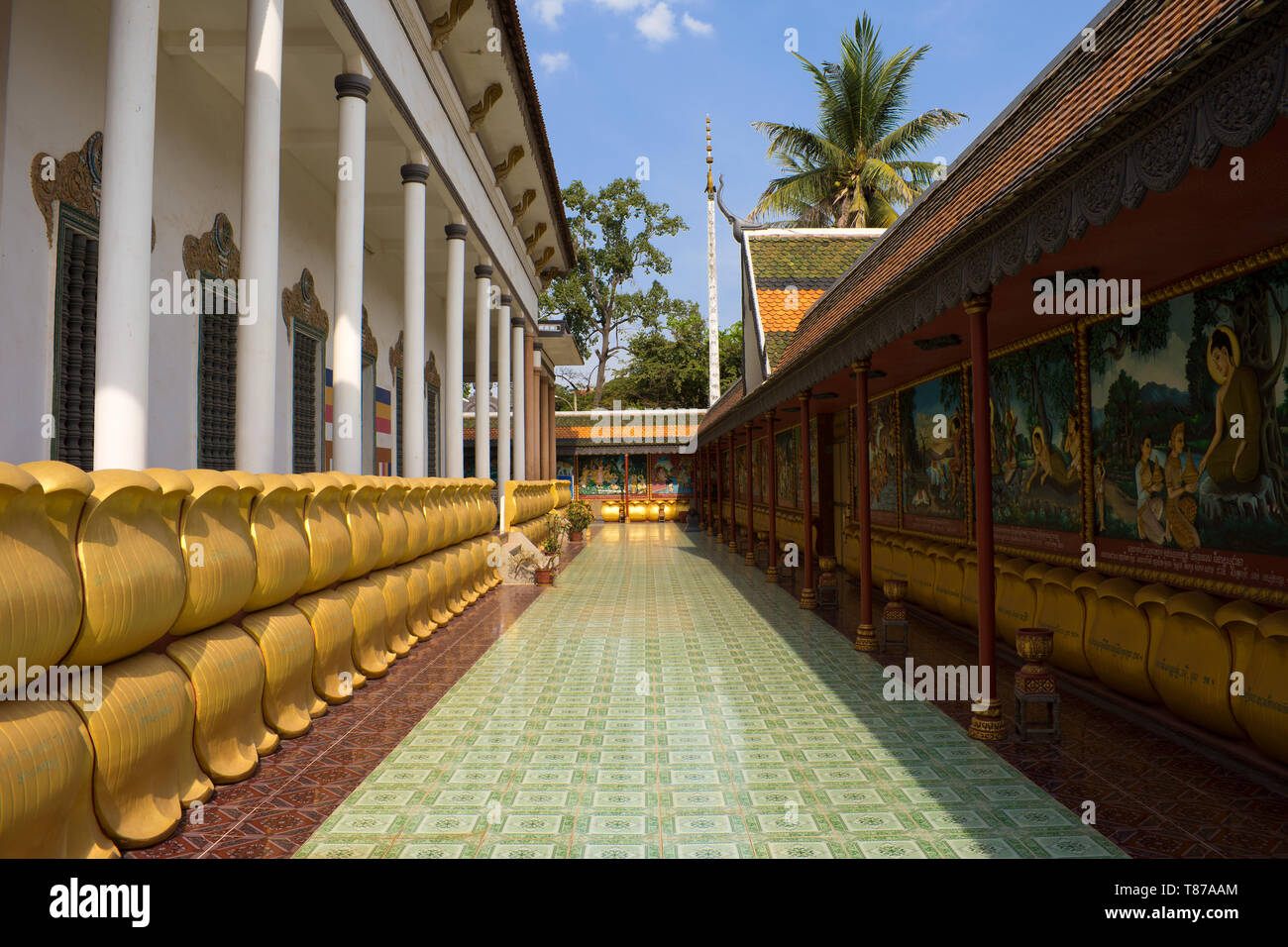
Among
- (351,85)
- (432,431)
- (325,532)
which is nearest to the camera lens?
(325,532)

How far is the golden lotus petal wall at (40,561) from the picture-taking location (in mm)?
2643

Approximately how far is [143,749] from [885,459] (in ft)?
33.8

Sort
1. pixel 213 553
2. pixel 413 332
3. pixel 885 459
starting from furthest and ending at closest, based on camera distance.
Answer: pixel 885 459, pixel 413 332, pixel 213 553

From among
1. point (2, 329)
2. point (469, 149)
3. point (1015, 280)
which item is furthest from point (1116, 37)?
point (469, 149)

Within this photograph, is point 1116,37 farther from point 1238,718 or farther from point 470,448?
point 470,448

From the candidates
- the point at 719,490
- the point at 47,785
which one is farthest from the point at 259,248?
the point at 719,490

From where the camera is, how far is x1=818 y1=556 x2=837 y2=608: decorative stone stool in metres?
10.1

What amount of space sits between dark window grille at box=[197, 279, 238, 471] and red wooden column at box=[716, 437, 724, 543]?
14.5 meters

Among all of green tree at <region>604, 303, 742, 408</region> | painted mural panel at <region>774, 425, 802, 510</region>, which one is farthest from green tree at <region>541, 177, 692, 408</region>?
painted mural panel at <region>774, 425, 802, 510</region>

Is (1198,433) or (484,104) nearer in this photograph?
(1198,433)

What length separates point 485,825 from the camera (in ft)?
12.0

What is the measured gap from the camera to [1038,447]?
702cm

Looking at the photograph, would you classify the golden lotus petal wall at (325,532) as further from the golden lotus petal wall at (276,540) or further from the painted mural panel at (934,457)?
the painted mural panel at (934,457)

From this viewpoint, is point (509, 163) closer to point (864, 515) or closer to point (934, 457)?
point (934, 457)
